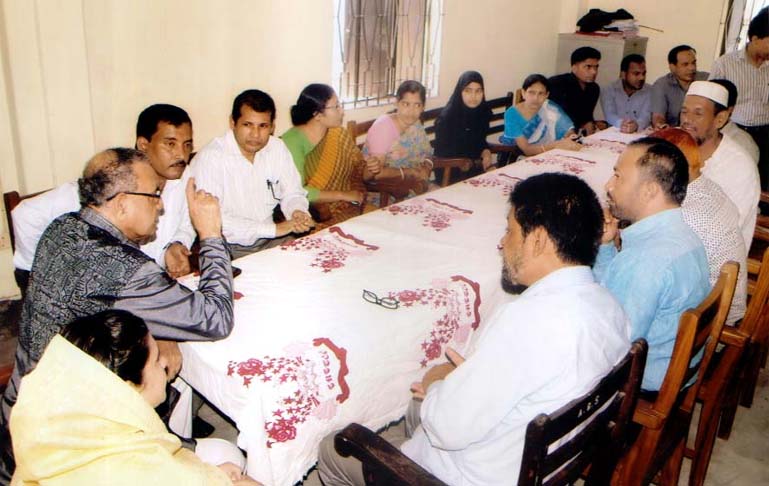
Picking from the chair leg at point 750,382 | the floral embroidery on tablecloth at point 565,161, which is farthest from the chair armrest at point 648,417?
the floral embroidery on tablecloth at point 565,161

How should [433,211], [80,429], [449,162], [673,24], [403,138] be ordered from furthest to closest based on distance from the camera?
[673,24], [449,162], [403,138], [433,211], [80,429]

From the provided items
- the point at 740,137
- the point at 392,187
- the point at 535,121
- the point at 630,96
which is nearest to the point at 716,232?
the point at 392,187

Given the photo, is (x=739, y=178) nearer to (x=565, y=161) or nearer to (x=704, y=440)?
(x=565, y=161)

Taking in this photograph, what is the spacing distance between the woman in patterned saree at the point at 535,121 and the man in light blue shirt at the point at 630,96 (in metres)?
0.78

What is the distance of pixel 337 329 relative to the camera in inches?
69.0

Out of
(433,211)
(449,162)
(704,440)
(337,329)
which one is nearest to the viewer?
(337,329)

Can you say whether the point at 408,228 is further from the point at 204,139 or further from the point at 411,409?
the point at 204,139

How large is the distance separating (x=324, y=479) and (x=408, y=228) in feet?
3.51

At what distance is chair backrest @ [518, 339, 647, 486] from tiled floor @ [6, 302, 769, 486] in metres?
0.84

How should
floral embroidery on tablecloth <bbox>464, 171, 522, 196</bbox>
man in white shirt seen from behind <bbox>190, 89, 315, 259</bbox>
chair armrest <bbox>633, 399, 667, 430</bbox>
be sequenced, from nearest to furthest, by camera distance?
chair armrest <bbox>633, 399, 667, 430</bbox>
man in white shirt seen from behind <bbox>190, 89, 315, 259</bbox>
floral embroidery on tablecloth <bbox>464, 171, 522, 196</bbox>

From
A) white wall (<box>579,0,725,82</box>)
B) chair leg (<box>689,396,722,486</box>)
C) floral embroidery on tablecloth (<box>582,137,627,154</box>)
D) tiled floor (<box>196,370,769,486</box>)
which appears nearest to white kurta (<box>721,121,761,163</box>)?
floral embroidery on tablecloth (<box>582,137,627,154</box>)

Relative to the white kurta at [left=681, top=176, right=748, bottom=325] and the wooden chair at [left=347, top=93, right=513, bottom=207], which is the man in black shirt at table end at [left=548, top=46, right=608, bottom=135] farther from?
the white kurta at [left=681, top=176, right=748, bottom=325]

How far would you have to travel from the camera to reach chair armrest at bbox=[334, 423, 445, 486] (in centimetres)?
142

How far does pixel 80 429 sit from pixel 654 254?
146 centimetres
